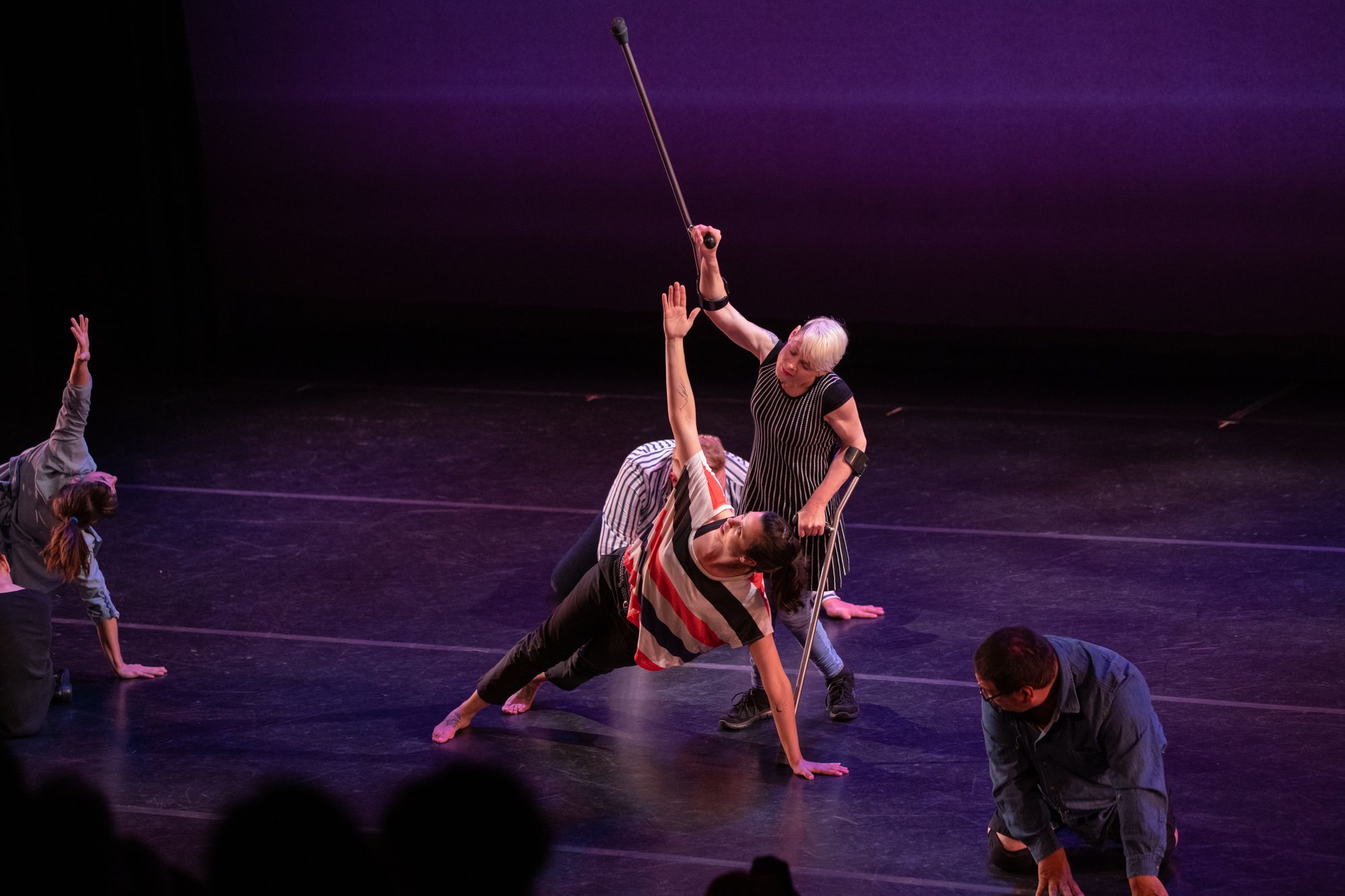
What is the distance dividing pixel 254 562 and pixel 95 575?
117cm

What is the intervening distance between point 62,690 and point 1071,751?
291cm

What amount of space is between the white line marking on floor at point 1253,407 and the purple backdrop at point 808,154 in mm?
635

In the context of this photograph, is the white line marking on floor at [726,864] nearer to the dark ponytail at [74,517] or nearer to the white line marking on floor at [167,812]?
the white line marking on floor at [167,812]

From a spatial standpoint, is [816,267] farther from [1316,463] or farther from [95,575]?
[95,575]

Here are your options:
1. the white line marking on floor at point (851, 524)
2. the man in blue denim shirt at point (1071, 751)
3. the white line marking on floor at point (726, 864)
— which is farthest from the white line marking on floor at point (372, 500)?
the man in blue denim shirt at point (1071, 751)

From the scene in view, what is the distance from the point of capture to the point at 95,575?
14.8 feet

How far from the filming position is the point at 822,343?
4164 millimetres

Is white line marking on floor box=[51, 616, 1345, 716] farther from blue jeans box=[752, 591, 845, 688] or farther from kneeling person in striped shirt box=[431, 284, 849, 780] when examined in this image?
kneeling person in striped shirt box=[431, 284, 849, 780]

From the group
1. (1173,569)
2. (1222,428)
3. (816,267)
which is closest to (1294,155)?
(1222,428)

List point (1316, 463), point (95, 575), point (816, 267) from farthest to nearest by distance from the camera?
1. point (816, 267)
2. point (1316, 463)
3. point (95, 575)

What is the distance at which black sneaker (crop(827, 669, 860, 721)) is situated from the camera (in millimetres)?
4359

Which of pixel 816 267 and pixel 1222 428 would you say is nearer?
pixel 1222 428

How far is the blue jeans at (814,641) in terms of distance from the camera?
4.34m

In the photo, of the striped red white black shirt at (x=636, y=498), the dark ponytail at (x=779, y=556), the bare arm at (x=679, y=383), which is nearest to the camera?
the dark ponytail at (x=779, y=556)
